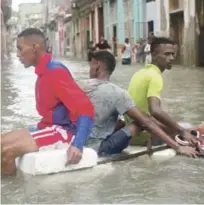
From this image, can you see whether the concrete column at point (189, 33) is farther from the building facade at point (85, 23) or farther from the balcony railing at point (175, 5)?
the building facade at point (85, 23)

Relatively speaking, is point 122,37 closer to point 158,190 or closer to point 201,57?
point 201,57

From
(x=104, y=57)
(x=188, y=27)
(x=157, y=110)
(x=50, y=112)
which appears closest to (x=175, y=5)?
(x=188, y=27)

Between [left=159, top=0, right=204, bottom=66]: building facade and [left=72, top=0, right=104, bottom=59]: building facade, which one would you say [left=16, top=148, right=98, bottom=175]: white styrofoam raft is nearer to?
[left=159, top=0, right=204, bottom=66]: building facade

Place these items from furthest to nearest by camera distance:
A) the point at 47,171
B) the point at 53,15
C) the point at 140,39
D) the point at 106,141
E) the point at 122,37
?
1. the point at 53,15
2. the point at 122,37
3. the point at 140,39
4. the point at 106,141
5. the point at 47,171

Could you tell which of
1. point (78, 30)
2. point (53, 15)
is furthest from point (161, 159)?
point (53, 15)

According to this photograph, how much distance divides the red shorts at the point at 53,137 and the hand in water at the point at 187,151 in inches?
45.5

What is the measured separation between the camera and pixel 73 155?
4902 mm

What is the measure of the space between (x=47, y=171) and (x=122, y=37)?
112 ft

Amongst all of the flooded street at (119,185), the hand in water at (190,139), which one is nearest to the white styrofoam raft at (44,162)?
the flooded street at (119,185)

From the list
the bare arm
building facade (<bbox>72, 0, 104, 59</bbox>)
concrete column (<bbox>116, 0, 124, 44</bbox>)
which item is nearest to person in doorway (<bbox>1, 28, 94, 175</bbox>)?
the bare arm

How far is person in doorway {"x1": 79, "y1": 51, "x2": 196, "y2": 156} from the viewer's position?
18.1 feet

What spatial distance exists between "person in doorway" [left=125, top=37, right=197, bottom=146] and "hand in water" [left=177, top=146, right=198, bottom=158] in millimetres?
86

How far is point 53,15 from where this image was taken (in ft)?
264

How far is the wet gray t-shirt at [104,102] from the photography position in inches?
217
